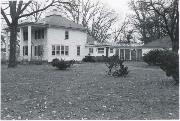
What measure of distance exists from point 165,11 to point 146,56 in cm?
507

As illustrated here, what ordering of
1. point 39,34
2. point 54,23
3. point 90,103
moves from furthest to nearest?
point 39,34 → point 54,23 → point 90,103

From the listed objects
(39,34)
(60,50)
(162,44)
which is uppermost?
(39,34)

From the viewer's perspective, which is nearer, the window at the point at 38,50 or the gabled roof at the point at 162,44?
the window at the point at 38,50

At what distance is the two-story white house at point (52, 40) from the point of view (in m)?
37.8

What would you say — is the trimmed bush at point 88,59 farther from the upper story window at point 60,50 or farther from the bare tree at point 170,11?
the bare tree at point 170,11

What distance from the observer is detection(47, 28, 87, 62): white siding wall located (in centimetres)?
3806

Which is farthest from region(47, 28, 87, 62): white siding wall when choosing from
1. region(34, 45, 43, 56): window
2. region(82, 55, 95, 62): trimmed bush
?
region(34, 45, 43, 56): window

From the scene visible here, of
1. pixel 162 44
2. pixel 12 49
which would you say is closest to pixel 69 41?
pixel 12 49

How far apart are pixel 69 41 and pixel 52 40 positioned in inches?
106

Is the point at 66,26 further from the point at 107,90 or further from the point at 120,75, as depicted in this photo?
the point at 107,90

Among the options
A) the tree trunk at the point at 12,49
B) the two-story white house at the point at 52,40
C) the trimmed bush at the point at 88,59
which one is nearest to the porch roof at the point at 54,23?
the two-story white house at the point at 52,40

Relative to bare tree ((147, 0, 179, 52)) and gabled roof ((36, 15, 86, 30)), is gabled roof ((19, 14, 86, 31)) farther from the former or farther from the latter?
bare tree ((147, 0, 179, 52))

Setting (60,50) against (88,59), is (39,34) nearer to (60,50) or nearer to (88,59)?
(60,50)

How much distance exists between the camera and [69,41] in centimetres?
4016
